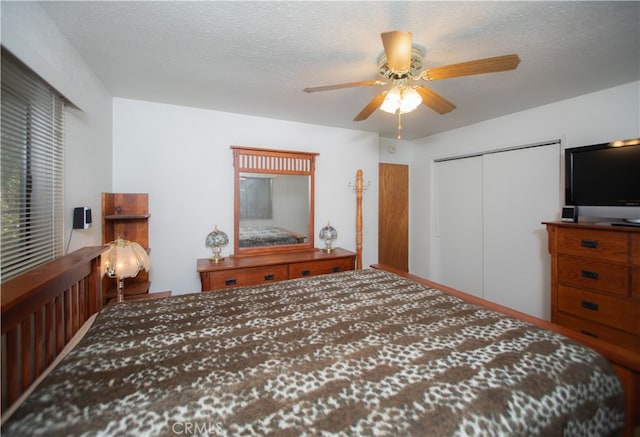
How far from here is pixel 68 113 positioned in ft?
5.24

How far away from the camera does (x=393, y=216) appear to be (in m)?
4.00

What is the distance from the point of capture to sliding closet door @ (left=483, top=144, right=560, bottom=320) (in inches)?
104

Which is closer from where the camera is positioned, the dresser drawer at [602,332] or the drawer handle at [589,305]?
the dresser drawer at [602,332]

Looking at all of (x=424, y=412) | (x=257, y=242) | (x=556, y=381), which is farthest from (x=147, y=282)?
(x=556, y=381)

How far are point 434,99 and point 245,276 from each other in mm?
2163

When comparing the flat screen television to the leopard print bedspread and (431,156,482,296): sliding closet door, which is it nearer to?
(431,156,482,296): sliding closet door

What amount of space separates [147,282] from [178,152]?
1.31 m

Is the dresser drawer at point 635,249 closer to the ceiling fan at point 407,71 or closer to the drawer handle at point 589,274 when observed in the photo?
the drawer handle at point 589,274

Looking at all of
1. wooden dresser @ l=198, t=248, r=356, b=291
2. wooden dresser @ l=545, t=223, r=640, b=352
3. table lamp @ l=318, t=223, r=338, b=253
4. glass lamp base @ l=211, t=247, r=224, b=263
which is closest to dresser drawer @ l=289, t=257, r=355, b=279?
wooden dresser @ l=198, t=248, r=356, b=291

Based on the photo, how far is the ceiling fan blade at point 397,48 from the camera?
1.15 meters

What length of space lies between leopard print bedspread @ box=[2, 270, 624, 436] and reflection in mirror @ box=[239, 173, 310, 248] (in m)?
1.59

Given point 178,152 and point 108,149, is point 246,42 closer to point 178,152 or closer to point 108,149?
point 178,152

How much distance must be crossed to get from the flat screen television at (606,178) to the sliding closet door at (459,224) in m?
1.05
